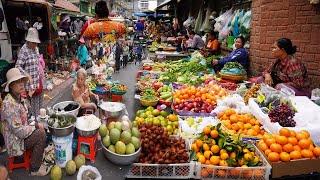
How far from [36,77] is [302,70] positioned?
493 centimetres

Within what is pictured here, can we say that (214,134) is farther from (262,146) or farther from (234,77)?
(234,77)

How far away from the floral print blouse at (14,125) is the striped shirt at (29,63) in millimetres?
2362

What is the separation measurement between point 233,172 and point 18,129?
255 centimetres

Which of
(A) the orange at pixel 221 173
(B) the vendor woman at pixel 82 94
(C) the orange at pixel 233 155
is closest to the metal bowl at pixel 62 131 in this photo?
(B) the vendor woman at pixel 82 94

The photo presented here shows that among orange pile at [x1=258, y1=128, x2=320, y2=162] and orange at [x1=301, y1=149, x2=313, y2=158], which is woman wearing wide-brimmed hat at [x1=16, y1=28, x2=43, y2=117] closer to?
orange pile at [x1=258, y1=128, x2=320, y2=162]

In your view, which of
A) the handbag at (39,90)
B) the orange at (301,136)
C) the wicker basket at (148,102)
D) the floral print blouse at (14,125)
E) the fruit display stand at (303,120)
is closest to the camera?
the floral print blouse at (14,125)

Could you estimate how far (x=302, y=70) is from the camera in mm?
5289

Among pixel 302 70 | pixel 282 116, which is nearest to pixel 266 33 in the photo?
pixel 302 70

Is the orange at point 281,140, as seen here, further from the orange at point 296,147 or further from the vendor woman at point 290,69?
the vendor woman at point 290,69

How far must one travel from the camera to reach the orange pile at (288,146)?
3566mm

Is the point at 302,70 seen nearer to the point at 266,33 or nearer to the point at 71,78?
the point at 266,33

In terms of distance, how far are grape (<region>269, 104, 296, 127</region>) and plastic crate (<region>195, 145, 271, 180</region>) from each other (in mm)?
709

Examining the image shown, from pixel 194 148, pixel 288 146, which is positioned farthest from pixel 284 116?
pixel 194 148

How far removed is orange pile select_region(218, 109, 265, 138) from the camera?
14.3 ft
